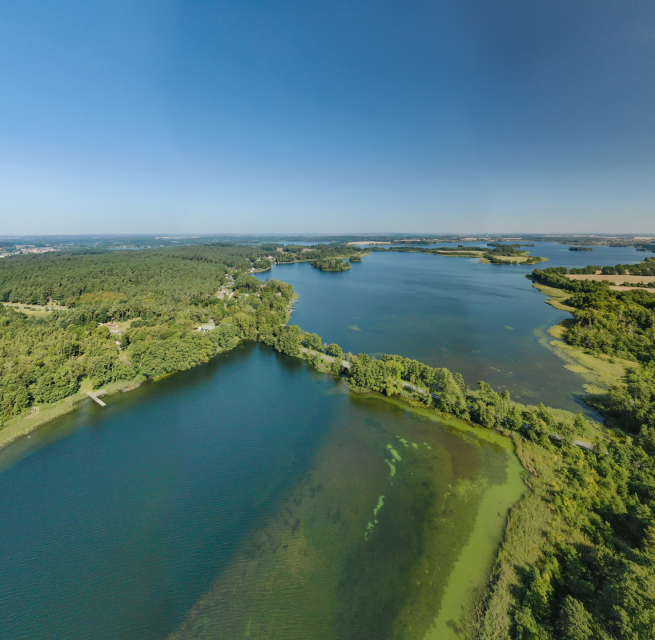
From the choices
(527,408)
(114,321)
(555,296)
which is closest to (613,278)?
(555,296)

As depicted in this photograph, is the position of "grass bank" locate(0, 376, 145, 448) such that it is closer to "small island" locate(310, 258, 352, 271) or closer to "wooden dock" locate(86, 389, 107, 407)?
"wooden dock" locate(86, 389, 107, 407)

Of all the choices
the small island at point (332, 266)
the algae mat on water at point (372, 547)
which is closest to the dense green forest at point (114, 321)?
the algae mat on water at point (372, 547)

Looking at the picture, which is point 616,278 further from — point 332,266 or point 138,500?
point 138,500

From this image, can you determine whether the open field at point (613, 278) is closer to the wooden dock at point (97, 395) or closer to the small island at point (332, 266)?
the small island at point (332, 266)

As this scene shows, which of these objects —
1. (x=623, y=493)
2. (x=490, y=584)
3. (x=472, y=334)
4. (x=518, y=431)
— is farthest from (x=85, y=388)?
(x=472, y=334)

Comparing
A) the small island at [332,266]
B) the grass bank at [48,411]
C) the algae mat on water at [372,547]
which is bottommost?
the algae mat on water at [372,547]

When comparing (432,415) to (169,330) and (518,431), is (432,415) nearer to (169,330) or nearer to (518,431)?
(518,431)
